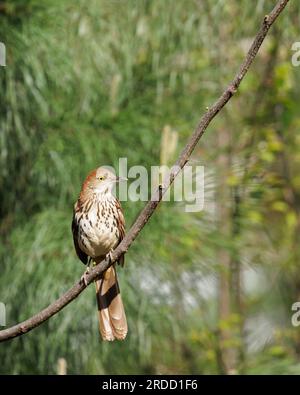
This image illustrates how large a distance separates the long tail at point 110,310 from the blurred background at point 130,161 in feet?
2.75

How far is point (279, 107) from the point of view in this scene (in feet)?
15.4

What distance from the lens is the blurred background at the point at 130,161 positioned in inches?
140

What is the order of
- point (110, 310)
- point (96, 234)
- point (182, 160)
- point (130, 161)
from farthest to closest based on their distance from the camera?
1. point (130, 161)
2. point (96, 234)
3. point (110, 310)
4. point (182, 160)

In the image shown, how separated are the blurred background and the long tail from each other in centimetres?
84

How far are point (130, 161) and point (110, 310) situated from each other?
4.40ft

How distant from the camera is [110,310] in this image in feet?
7.91

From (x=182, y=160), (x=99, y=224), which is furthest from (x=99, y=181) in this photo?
(x=182, y=160)

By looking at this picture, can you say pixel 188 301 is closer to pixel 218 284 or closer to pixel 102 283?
pixel 218 284

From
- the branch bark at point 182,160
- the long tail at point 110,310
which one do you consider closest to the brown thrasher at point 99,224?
the long tail at point 110,310

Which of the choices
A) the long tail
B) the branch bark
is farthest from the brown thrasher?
the branch bark

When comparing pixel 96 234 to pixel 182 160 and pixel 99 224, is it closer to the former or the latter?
pixel 99 224

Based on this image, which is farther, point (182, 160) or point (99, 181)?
point (99, 181)

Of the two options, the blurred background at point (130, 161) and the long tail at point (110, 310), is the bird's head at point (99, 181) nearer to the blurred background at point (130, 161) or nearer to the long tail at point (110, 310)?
the long tail at point (110, 310)

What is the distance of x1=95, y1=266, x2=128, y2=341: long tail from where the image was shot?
231 centimetres
